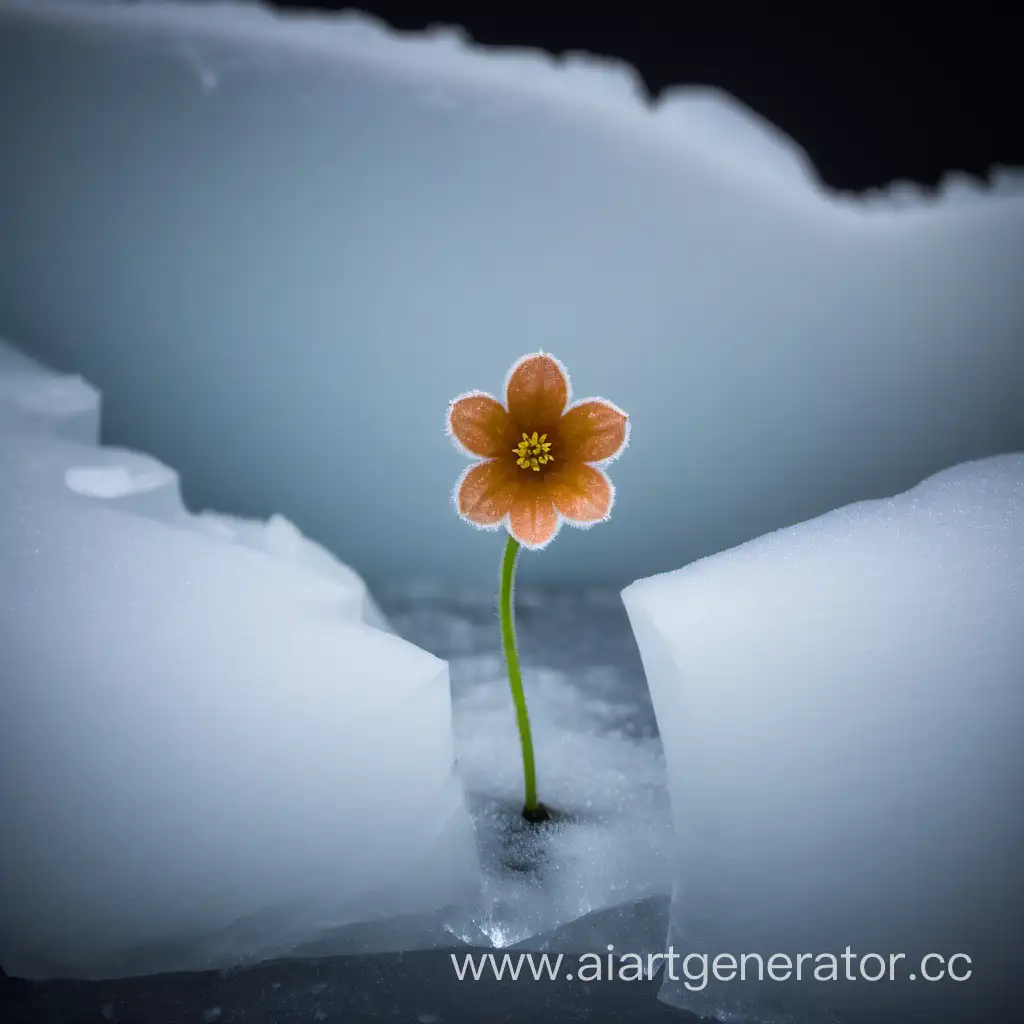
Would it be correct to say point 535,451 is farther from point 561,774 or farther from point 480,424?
point 561,774

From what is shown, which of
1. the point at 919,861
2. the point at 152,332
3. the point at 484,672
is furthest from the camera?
the point at 152,332

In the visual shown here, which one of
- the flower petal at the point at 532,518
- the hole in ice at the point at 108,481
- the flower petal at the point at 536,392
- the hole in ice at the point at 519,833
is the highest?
the flower petal at the point at 536,392

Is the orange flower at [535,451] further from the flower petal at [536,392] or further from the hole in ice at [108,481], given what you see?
the hole in ice at [108,481]

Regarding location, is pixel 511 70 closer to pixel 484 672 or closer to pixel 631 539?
pixel 631 539

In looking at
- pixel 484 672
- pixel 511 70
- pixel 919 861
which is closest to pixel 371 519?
pixel 484 672

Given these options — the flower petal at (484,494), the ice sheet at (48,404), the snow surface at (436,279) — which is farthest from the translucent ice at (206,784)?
the snow surface at (436,279)

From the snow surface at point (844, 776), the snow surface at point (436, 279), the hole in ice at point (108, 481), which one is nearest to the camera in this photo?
the snow surface at point (844, 776)
